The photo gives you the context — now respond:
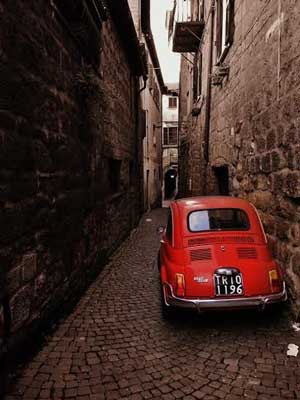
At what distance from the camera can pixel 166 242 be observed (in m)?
4.89

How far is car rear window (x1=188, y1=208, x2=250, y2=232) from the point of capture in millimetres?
4535

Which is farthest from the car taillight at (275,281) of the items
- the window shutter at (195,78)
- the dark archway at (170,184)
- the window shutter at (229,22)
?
the dark archway at (170,184)

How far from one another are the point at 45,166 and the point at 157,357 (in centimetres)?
220

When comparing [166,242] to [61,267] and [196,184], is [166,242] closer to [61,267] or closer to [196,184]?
[61,267]

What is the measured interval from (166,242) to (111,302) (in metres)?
1.11

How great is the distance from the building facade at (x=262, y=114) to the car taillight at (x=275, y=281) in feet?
0.90

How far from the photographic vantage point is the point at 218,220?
462 cm

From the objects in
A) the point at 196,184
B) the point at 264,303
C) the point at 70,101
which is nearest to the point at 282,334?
the point at 264,303

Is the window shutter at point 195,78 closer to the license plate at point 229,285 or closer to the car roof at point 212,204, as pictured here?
the car roof at point 212,204

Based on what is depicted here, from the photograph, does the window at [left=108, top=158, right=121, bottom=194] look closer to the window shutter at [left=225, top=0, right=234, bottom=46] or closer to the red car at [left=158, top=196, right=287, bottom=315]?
the red car at [left=158, top=196, right=287, bottom=315]

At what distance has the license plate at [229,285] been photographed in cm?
375

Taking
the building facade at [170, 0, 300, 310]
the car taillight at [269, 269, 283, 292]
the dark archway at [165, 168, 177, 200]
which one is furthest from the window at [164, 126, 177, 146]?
the car taillight at [269, 269, 283, 292]

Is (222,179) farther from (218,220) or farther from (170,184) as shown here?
(170,184)

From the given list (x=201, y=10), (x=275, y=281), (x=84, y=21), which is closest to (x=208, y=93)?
(x=201, y=10)
